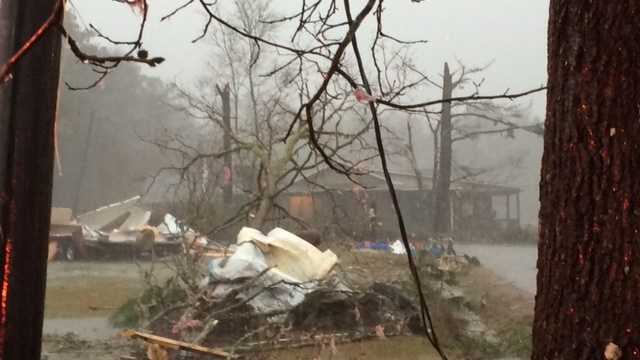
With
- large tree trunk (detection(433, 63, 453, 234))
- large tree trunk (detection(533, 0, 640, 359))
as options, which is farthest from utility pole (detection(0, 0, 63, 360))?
large tree trunk (detection(433, 63, 453, 234))

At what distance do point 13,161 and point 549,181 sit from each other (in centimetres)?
124

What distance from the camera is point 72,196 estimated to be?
95.5 ft

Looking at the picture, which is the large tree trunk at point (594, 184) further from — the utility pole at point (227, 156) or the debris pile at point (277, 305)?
the utility pole at point (227, 156)

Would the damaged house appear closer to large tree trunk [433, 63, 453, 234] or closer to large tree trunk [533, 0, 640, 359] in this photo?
large tree trunk [433, 63, 453, 234]

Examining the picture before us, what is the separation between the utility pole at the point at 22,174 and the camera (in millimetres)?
1735

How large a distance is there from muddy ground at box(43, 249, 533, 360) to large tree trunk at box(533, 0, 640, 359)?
659 cm

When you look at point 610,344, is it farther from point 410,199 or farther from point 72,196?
point 72,196

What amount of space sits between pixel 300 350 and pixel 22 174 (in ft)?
21.8

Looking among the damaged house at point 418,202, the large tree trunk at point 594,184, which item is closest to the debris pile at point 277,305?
the large tree trunk at point 594,184

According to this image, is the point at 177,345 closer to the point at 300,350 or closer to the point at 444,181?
the point at 300,350

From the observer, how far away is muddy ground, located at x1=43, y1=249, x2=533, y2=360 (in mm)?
8289

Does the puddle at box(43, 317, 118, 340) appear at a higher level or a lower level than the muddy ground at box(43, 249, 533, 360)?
lower

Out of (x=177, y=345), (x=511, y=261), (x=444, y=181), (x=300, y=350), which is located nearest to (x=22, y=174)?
(x=177, y=345)

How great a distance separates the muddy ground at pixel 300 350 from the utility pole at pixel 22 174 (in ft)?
20.3
